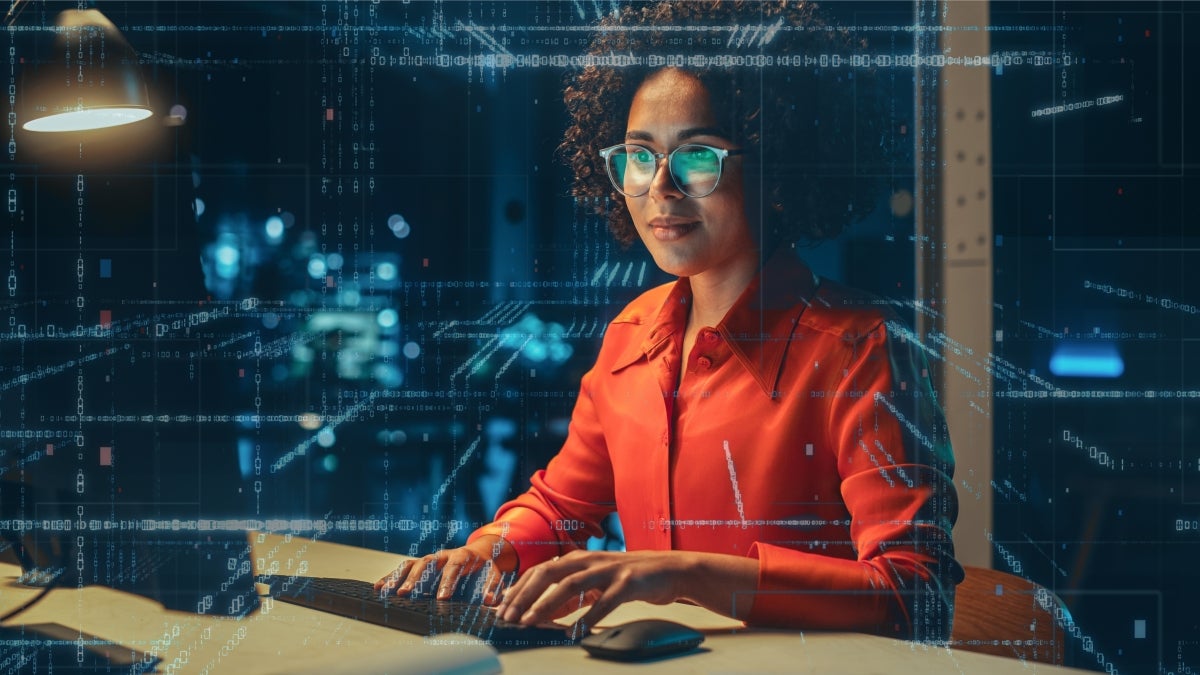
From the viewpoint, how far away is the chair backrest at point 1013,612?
1753 millimetres

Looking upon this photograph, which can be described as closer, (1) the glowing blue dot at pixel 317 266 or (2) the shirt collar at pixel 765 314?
(2) the shirt collar at pixel 765 314

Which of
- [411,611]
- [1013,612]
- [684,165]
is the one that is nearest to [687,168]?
Result: [684,165]

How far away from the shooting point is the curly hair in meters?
1.68

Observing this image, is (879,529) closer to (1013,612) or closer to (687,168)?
(1013,612)

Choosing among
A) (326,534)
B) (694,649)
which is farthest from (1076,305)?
(326,534)

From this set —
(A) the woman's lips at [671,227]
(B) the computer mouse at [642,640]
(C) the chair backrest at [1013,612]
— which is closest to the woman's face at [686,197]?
(A) the woman's lips at [671,227]

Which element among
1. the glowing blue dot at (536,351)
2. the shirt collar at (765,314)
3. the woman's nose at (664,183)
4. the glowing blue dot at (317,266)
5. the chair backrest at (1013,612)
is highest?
the woman's nose at (664,183)

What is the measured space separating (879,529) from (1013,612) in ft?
1.15

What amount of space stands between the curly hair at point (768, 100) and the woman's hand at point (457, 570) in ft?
1.80

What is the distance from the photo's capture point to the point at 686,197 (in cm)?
166

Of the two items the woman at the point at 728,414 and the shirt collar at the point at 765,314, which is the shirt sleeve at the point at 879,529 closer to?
the woman at the point at 728,414

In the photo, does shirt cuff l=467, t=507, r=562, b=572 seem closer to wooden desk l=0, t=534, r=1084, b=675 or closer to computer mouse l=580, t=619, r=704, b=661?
wooden desk l=0, t=534, r=1084, b=675

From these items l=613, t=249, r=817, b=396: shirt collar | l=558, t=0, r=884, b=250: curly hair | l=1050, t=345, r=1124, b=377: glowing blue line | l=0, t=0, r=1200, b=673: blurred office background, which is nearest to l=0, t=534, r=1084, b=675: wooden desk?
l=0, t=0, r=1200, b=673: blurred office background

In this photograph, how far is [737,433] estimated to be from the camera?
1.64m
